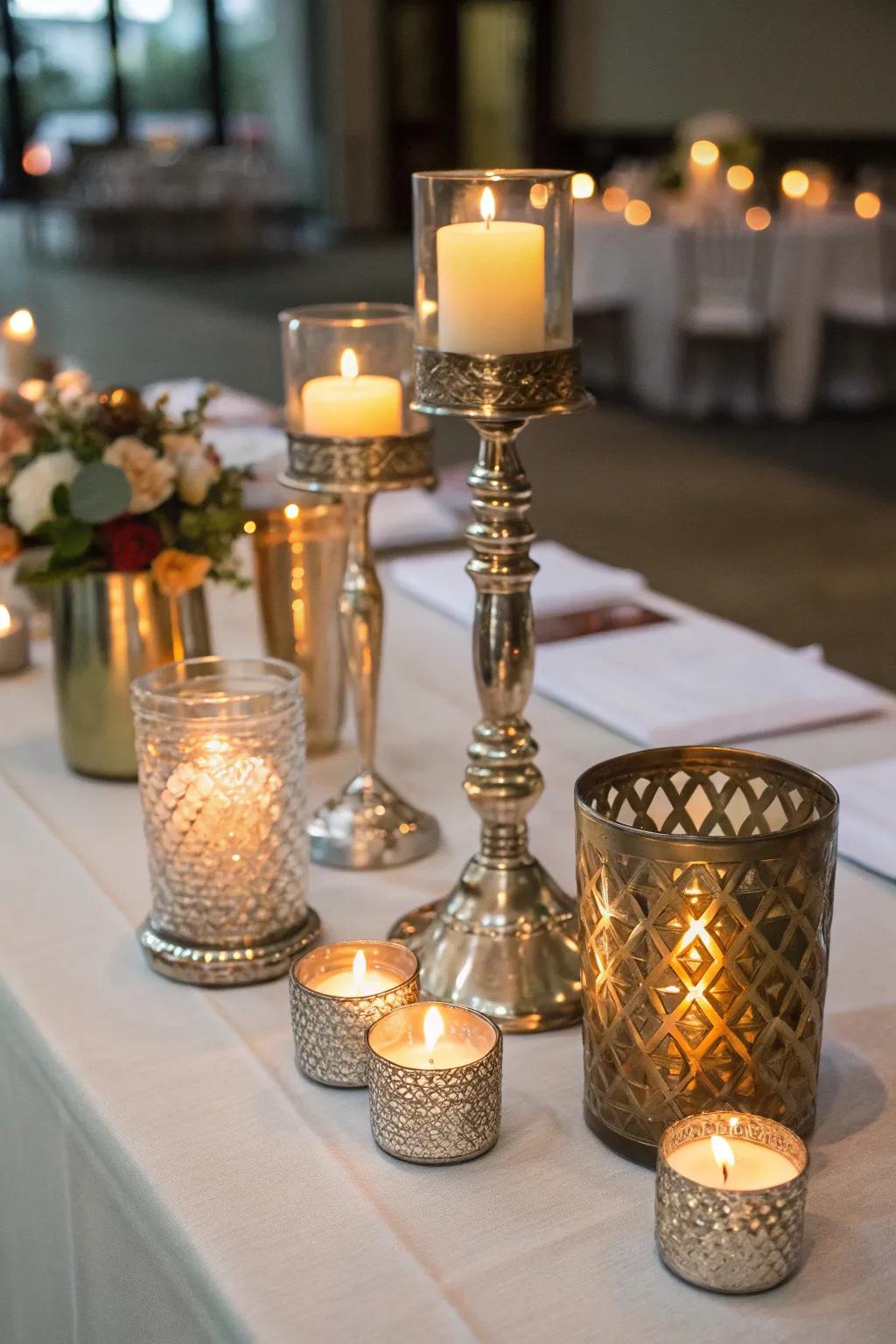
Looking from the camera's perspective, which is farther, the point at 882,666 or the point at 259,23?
the point at 259,23

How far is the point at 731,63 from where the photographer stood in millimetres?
11555

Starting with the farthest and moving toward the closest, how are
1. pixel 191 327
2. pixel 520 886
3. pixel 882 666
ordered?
pixel 191 327 < pixel 882 666 < pixel 520 886

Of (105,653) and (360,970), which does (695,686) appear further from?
(360,970)

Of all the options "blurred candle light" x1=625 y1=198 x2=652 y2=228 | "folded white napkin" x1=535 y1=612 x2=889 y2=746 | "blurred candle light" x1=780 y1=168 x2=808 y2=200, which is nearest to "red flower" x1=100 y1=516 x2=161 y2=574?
"folded white napkin" x1=535 y1=612 x2=889 y2=746

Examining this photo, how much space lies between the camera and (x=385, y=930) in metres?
1.13

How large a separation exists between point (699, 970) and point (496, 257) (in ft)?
1.36

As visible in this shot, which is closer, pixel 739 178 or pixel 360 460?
pixel 360 460

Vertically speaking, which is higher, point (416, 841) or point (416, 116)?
point (416, 116)

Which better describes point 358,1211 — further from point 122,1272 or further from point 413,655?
point 413,655

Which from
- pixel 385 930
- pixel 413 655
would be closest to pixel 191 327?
pixel 413 655

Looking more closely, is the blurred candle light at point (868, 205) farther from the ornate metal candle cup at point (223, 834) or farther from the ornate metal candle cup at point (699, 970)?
the ornate metal candle cup at point (699, 970)

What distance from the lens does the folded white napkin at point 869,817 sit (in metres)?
1.23

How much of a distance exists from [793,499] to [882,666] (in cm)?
199

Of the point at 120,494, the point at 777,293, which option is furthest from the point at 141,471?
the point at 777,293
